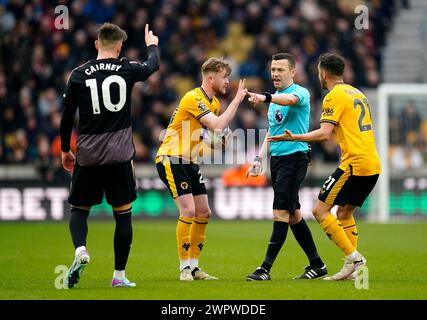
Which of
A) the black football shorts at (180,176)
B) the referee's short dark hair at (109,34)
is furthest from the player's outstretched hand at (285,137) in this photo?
the referee's short dark hair at (109,34)

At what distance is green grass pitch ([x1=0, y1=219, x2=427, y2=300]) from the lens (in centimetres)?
909

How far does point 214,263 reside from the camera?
492 inches

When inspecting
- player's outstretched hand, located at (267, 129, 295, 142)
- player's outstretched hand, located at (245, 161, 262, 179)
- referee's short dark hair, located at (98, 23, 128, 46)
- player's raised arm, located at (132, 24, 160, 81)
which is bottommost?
player's outstretched hand, located at (245, 161, 262, 179)

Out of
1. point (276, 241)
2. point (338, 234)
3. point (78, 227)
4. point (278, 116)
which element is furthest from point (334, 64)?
point (78, 227)

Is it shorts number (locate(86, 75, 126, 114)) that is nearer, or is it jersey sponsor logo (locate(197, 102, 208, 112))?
shorts number (locate(86, 75, 126, 114))

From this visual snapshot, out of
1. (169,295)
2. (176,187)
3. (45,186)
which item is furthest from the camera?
(45,186)

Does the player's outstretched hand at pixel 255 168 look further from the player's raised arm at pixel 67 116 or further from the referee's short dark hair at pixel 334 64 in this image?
the player's raised arm at pixel 67 116

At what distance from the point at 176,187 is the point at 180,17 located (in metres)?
15.6

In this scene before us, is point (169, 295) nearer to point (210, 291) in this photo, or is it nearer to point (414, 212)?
point (210, 291)

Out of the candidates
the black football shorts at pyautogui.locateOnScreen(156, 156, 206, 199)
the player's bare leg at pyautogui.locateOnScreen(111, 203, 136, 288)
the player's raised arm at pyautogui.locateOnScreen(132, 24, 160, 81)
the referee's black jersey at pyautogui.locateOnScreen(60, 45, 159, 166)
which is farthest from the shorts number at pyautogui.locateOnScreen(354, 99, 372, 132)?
the player's bare leg at pyautogui.locateOnScreen(111, 203, 136, 288)

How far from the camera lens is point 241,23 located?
26203 mm

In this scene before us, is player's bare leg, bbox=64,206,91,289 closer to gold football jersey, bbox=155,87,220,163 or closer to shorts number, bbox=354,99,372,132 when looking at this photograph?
gold football jersey, bbox=155,87,220,163

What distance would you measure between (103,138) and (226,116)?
1.35m
